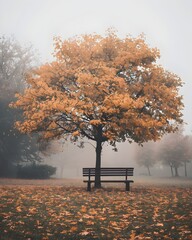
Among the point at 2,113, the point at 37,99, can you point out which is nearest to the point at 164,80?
the point at 37,99

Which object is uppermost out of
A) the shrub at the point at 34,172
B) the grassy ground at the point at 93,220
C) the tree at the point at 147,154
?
the tree at the point at 147,154

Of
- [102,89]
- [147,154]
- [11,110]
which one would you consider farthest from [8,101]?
[147,154]

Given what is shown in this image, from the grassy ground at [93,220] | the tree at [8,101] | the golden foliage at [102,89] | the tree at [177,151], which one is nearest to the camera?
the grassy ground at [93,220]

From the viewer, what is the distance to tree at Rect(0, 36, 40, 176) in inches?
1443

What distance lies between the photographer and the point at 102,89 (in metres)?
17.0

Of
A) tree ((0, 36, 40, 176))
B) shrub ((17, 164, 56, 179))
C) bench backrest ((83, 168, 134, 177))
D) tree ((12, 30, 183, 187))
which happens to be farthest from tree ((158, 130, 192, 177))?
bench backrest ((83, 168, 134, 177))

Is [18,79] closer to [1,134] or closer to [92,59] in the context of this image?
[1,134]

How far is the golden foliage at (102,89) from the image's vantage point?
17000mm

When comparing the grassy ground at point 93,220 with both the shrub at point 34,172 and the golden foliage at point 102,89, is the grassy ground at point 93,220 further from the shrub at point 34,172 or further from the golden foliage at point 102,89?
the shrub at point 34,172

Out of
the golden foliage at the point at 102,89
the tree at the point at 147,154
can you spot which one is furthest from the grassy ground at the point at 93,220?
the tree at the point at 147,154

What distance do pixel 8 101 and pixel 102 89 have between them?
22499 mm

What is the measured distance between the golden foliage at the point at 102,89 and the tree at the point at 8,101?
1795cm

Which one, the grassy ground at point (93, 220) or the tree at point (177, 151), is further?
the tree at point (177, 151)

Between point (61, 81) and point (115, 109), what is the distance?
5.68 m
